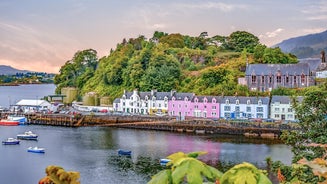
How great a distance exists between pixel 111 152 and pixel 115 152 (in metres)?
0.31

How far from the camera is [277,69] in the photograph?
55.6 metres

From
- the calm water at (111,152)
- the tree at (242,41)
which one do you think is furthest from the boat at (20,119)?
the tree at (242,41)

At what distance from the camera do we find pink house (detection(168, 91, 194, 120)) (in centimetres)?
5241

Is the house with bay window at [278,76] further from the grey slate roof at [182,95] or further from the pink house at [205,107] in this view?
the grey slate roof at [182,95]

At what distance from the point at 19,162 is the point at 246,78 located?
33924mm

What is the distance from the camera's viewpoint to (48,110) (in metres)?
59.3

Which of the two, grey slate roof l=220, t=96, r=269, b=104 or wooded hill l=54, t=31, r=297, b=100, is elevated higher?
wooded hill l=54, t=31, r=297, b=100

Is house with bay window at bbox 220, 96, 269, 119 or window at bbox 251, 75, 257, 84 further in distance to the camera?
window at bbox 251, 75, 257, 84

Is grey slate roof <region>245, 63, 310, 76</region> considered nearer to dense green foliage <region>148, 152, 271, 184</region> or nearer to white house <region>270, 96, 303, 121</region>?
white house <region>270, 96, 303, 121</region>

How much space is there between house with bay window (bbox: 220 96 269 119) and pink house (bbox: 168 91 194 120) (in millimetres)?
4120

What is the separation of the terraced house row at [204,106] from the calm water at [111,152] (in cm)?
819

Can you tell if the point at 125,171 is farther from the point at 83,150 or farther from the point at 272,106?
the point at 272,106

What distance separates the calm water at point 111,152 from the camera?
89.7 feet

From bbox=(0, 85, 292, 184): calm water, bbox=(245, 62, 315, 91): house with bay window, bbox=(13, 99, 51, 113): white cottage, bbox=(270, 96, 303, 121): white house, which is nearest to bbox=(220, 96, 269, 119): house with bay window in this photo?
bbox=(270, 96, 303, 121): white house
